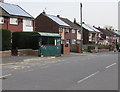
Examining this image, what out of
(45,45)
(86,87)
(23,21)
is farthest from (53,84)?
(23,21)

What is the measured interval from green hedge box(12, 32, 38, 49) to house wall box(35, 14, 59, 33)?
24867 mm

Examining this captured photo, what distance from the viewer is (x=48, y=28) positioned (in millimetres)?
59156

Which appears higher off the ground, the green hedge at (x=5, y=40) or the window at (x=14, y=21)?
the window at (x=14, y=21)

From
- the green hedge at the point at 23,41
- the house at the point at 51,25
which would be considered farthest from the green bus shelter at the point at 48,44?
the house at the point at 51,25

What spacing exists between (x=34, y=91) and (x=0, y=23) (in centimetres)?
2770

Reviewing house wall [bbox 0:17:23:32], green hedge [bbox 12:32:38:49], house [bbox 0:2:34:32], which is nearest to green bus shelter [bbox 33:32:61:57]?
green hedge [bbox 12:32:38:49]

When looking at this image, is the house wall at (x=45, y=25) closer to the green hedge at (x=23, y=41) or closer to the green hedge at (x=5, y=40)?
the green hedge at (x=23, y=41)

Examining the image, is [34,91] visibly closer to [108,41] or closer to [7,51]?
[7,51]

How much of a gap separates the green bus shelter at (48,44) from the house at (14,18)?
7.51 m

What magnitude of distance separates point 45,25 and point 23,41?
2820cm

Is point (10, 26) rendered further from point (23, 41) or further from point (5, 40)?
point (5, 40)

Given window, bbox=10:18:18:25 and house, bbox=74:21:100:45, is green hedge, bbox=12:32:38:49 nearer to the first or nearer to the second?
window, bbox=10:18:18:25

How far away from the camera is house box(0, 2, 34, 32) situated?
119ft

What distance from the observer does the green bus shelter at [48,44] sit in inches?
1154
